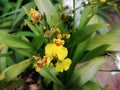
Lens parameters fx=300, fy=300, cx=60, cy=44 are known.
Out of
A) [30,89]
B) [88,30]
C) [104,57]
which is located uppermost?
[88,30]

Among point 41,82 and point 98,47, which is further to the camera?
point 41,82

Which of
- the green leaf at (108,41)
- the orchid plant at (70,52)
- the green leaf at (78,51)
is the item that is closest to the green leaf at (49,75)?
the orchid plant at (70,52)

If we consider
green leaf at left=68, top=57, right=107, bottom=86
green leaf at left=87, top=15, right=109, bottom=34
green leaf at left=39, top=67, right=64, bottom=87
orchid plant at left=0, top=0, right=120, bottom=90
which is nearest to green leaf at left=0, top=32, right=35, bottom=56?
orchid plant at left=0, top=0, right=120, bottom=90

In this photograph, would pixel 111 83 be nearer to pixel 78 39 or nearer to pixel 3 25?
pixel 78 39

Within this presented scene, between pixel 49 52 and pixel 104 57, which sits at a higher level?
pixel 49 52

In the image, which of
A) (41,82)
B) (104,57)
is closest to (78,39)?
(104,57)

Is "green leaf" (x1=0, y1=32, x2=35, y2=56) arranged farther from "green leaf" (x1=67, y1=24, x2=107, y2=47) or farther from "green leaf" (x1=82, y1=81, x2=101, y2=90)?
"green leaf" (x1=82, y1=81, x2=101, y2=90)

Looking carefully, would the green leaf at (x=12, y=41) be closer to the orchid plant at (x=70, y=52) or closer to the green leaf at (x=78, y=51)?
the orchid plant at (x=70, y=52)
